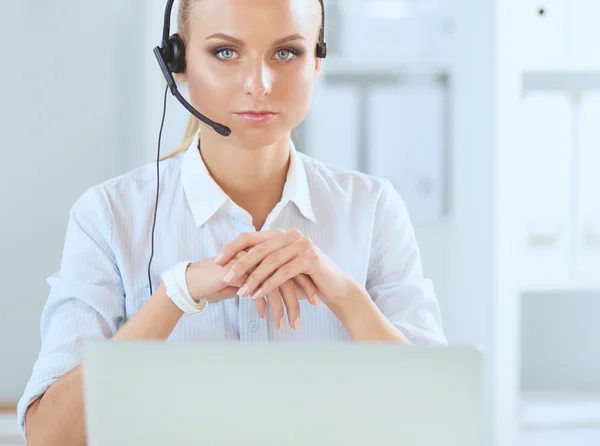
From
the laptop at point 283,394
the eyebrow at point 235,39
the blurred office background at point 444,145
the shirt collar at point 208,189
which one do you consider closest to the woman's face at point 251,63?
the eyebrow at point 235,39

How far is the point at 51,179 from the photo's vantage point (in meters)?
2.34

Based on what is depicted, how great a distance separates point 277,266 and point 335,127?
1245 millimetres

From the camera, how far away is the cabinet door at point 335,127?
7.77 feet

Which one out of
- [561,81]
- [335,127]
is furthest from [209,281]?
[561,81]

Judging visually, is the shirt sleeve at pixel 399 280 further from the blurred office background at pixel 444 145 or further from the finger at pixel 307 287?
the blurred office background at pixel 444 145

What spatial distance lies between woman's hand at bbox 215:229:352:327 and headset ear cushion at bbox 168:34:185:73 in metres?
0.33

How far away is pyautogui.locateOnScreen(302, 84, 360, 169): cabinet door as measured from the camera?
2.37 m

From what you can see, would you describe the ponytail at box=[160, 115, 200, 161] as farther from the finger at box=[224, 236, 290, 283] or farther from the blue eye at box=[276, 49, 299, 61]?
the finger at box=[224, 236, 290, 283]

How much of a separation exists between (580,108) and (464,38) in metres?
0.39

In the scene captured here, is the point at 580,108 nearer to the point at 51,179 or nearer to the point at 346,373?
the point at 51,179

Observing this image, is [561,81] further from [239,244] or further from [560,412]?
[239,244]

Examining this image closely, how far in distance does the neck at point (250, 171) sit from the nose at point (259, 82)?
133mm

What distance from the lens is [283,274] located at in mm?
1204

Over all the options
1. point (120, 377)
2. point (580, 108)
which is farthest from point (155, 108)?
point (120, 377)
